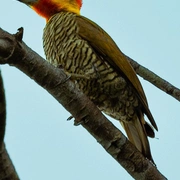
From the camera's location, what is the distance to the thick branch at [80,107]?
10.5 ft

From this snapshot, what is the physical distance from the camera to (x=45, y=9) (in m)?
5.98

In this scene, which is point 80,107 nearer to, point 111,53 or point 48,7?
point 111,53

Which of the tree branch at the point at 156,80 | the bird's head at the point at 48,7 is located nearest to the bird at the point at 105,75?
the tree branch at the point at 156,80

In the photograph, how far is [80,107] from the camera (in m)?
3.76

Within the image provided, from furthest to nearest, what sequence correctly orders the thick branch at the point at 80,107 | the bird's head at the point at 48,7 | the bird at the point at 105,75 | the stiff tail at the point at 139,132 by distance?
the bird's head at the point at 48,7
the bird at the point at 105,75
the stiff tail at the point at 139,132
the thick branch at the point at 80,107

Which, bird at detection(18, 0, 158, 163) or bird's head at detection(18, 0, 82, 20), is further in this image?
bird's head at detection(18, 0, 82, 20)

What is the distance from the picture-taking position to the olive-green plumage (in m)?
4.95

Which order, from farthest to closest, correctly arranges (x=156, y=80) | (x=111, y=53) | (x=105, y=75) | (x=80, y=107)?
(x=156, y=80) → (x=111, y=53) → (x=105, y=75) → (x=80, y=107)

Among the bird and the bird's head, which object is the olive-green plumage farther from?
the bird's head

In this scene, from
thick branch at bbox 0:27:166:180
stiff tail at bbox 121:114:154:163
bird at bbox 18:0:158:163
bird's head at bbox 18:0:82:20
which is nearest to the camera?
thick branch at bbox 0:27:166:180

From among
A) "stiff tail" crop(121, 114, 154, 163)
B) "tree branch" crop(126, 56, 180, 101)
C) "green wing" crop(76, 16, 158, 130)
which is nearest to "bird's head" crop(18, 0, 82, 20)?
"green wing" crop(76, 16, 158, 130)

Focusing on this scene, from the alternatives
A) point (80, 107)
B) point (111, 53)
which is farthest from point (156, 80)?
point (80, 107)

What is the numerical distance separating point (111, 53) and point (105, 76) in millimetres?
296

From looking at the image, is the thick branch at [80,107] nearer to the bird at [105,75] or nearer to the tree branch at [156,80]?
the bird at [105,75]
